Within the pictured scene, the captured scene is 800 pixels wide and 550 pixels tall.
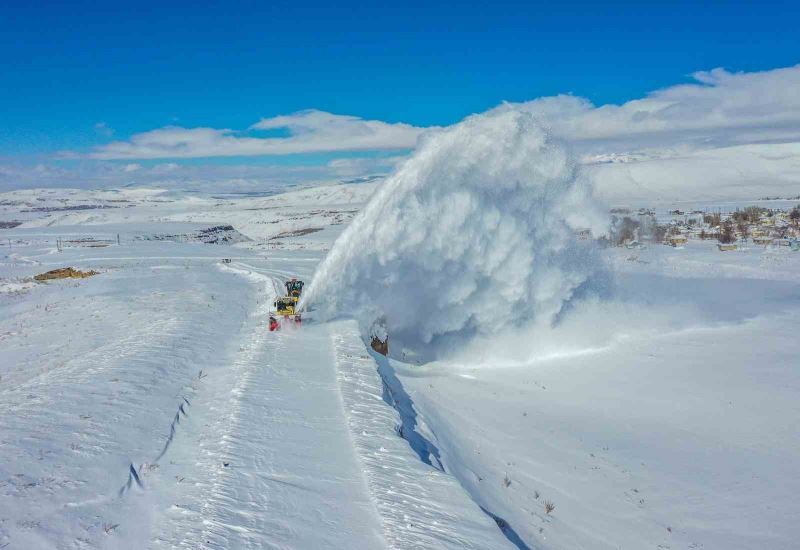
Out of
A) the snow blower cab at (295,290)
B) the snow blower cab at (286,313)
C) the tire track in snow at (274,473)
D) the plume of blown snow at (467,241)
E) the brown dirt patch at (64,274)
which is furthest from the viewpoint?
the brown dirt patch at (64,274)

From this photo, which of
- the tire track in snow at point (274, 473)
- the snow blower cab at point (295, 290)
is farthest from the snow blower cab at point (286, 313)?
the tire track in snow at point (274, 473)

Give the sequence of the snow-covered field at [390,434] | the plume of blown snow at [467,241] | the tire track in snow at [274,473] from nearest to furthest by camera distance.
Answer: the tire track in snow at [274,473] < the snow-covered field at [390,434] < the plume of blown snow at [467,241]

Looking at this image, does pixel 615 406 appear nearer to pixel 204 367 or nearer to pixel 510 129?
pixel 510 129

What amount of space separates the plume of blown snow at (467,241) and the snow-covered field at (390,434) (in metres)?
1.29

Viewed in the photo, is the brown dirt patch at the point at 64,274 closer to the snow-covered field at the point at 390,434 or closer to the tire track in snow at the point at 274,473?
the snow-covered field at the point at 390,434

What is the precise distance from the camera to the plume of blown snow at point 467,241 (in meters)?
19.3

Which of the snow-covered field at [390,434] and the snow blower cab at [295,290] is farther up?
the snow blower cab at [295,290]

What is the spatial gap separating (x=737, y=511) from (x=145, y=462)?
10504 mm

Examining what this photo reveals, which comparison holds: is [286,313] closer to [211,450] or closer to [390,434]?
[390,434]

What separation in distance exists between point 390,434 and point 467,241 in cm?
1006

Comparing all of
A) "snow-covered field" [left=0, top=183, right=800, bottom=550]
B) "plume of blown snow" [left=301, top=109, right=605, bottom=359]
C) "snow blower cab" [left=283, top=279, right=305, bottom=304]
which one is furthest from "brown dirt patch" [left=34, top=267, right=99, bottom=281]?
"plume of blown snow" [left=301, top=109, right=605, bottom=359]

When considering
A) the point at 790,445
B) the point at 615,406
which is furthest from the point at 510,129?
the point at 790,445

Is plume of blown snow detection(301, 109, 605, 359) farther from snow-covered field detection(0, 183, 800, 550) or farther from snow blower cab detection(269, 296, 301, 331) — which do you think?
snow-covered field detection(0, 183, 800, 550)

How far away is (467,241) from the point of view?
19688 millimetres
